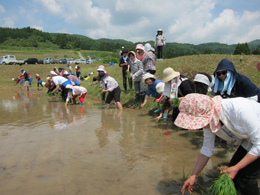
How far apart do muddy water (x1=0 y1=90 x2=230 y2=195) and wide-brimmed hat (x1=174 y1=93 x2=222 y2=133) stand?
45.3 inches

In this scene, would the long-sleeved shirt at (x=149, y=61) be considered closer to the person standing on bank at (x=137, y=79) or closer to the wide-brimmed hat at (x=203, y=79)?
the person standing on bank at (x=137, y=79)

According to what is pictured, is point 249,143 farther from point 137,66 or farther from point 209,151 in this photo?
point 137,66

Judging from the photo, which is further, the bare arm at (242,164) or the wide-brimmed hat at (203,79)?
the wide-brimmed hat at (203,79)

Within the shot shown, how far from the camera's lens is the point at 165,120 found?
632 cm

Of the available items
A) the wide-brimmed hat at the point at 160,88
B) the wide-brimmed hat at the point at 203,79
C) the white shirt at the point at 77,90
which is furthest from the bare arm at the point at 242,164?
the white shirt at the point at 77,90

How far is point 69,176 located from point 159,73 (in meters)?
7.82

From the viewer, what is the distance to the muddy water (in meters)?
2.98

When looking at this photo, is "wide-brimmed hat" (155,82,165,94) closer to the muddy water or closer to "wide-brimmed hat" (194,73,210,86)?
the muddy water

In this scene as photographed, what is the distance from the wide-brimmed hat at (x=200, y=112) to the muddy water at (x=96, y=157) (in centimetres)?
115

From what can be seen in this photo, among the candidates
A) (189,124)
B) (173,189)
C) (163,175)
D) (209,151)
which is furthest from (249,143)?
(163,175)

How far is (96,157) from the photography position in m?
3.88

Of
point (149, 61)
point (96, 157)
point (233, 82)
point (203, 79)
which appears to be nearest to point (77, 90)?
point (149, 61)

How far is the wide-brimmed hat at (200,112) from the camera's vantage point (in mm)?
2088

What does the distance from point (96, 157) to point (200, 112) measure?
2.33 meters
